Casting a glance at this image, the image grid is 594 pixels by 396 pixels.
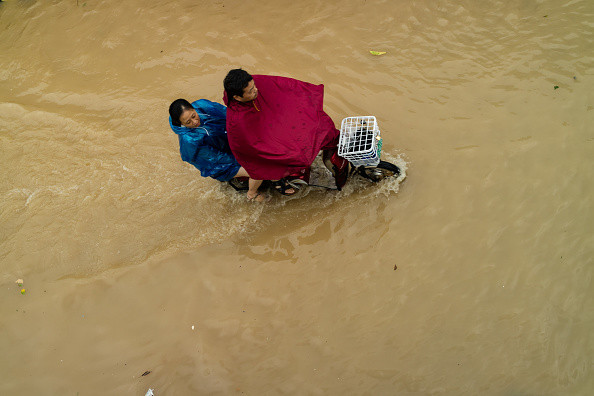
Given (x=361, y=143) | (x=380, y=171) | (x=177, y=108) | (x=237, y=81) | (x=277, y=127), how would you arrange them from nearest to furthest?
(x=237, y=81) < (x=177, y=108) < (x=277, y=127) < (x=361, y=143) < (x=380, y=171)

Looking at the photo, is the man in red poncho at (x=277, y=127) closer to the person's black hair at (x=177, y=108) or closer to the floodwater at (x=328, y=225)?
the person's black hair at (x=177, y=108)

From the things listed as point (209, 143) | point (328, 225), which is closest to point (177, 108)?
point (209, 143)

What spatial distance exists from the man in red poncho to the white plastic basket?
14 centimetres

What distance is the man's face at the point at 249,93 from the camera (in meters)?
2.93

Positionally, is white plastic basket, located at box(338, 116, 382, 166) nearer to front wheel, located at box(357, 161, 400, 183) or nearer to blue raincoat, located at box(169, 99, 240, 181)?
front wheel, located at box(357, 161, 400, 183)

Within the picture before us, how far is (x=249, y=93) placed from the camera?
2961 mm

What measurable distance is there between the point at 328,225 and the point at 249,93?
1.49 m

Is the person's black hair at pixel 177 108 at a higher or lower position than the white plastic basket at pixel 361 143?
higher

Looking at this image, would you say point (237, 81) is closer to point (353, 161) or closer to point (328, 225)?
point (353, 161)

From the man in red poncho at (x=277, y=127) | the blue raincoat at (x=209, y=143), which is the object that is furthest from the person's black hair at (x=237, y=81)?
the blue raincoat at (x=209, y=143)

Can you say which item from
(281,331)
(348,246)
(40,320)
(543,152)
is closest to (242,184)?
(348,246)

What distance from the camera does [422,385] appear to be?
3096mm

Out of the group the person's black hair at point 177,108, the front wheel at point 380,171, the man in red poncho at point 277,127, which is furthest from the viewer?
the front wheel at point 380,171

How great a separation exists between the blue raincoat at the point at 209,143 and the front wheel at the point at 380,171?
1119mm
